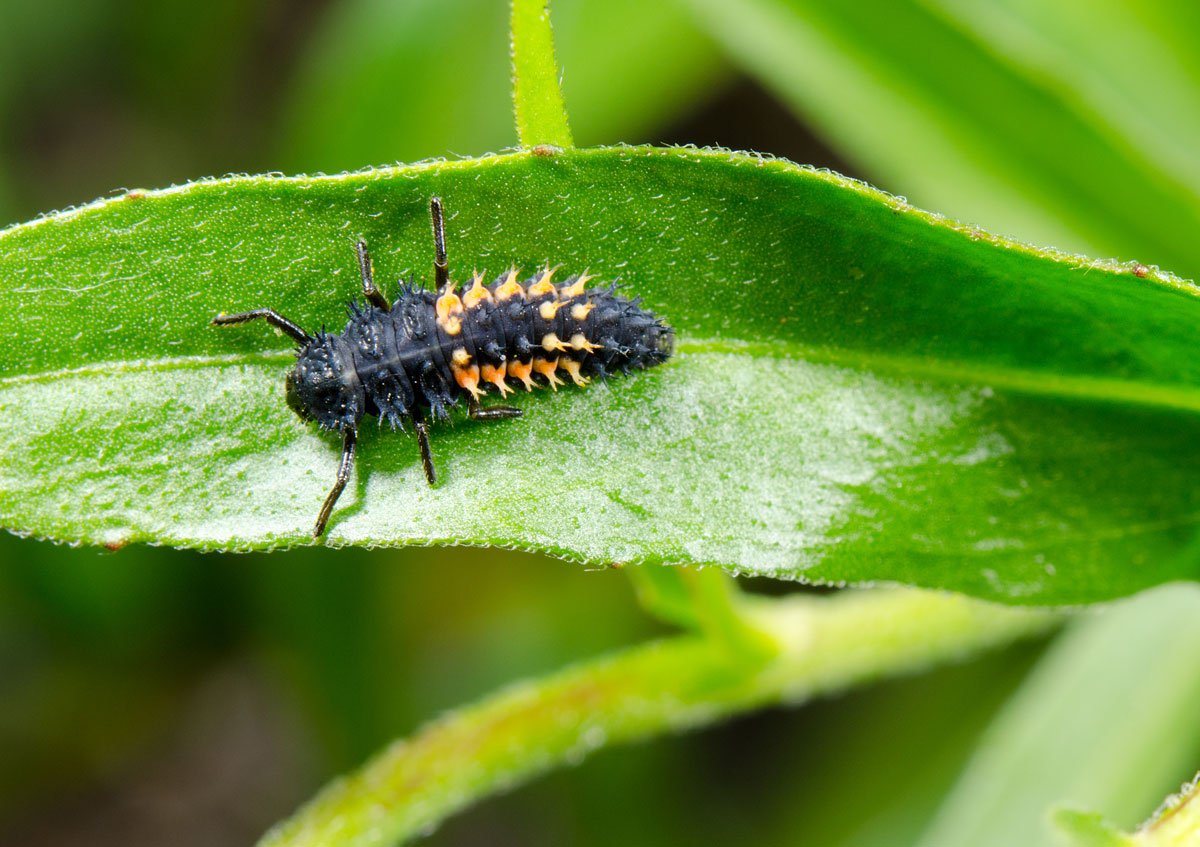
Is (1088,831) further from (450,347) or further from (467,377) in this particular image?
(450,347)

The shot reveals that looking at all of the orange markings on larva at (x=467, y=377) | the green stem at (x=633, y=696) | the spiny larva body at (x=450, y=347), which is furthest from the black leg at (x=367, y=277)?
the green stem at (x=633, y=696)

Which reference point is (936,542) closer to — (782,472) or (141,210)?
(782,472)

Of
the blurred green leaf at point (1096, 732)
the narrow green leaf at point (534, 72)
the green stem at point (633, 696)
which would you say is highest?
the narrow green leaf at point (534, 72)

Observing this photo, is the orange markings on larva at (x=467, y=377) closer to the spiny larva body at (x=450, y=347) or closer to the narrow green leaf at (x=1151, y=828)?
the spiny larva body at (x=450, y=347)

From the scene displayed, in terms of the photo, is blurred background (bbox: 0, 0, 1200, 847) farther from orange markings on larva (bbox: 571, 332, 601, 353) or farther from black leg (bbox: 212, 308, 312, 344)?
black leg (bbox: 212, 308, 312, 344)

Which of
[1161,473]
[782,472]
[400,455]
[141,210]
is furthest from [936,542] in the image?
[141,210]

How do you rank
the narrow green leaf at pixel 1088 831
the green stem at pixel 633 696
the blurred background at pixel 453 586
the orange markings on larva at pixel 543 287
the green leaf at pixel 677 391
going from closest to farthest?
the narrow green leaf at pixel 1088 831, the green leaf at pixel 677 391, the orange markings on larva at pixel 543 287, the green stem at pixel 633 696, the blurred background at pixel 453 586
